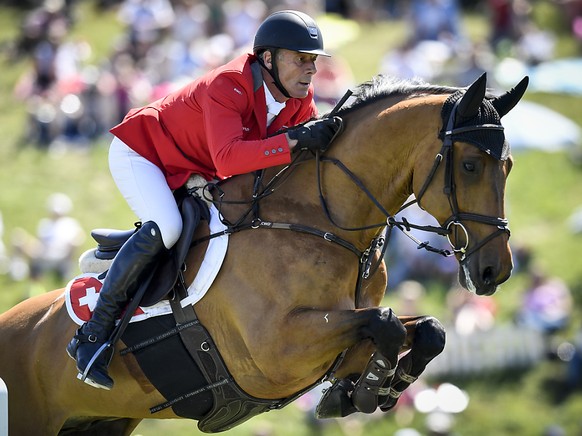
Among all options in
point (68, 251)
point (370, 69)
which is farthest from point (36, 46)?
point (68, 251)

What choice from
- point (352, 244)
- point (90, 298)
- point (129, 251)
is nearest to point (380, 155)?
point (352, 244)

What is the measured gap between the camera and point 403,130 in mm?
5926

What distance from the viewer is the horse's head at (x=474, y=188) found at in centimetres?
562

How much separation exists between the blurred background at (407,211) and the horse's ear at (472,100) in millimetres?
6134

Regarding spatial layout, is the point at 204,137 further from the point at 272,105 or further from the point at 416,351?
the point at 416,351

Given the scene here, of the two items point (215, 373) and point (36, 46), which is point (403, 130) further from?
point (36, 46)

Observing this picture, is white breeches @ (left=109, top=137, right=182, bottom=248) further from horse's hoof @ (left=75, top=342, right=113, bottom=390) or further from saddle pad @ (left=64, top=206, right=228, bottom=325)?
horse's hoof @ (left=75, top=342, right=113, bottom=390)

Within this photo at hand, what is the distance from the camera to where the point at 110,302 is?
638cm

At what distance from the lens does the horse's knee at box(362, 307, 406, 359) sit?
5.78 m

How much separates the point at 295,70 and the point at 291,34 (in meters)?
0.22

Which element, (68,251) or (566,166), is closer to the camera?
(68,251)

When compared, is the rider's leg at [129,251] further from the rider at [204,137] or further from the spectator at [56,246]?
the spectator at [56,246]

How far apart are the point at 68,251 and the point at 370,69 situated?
8.00m

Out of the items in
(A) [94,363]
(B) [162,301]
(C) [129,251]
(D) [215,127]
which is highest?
(D) [215,127]
